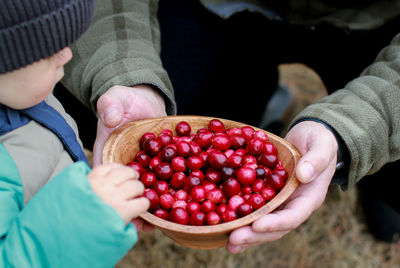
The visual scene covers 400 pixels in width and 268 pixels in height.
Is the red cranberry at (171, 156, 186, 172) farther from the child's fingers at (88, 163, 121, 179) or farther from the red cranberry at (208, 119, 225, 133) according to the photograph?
the child's fingers at (88, 163, 121, 179)

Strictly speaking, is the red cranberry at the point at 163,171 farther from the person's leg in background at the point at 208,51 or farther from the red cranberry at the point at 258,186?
the person's leg in background at the point at 208,51

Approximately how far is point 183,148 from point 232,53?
1213mm

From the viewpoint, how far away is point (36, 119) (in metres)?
1.32

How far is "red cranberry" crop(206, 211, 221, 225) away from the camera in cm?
147

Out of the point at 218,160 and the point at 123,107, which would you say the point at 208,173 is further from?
the point at 123,107

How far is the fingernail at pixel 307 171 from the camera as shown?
57.8 inches

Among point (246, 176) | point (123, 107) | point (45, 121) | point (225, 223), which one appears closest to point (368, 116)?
point (246, 176)

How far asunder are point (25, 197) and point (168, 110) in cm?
97

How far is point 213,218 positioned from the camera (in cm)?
147

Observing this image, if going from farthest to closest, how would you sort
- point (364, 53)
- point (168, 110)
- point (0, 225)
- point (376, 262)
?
point (376, 262), point (364, 53), point (168, 110), point (0, 225)

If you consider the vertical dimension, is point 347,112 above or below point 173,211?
above

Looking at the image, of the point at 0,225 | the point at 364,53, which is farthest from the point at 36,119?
the point at 364,53

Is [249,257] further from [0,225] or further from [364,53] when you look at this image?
[0,225]

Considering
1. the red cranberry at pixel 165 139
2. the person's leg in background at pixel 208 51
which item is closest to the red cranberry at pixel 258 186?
the red cranberry at pixel 165 139
